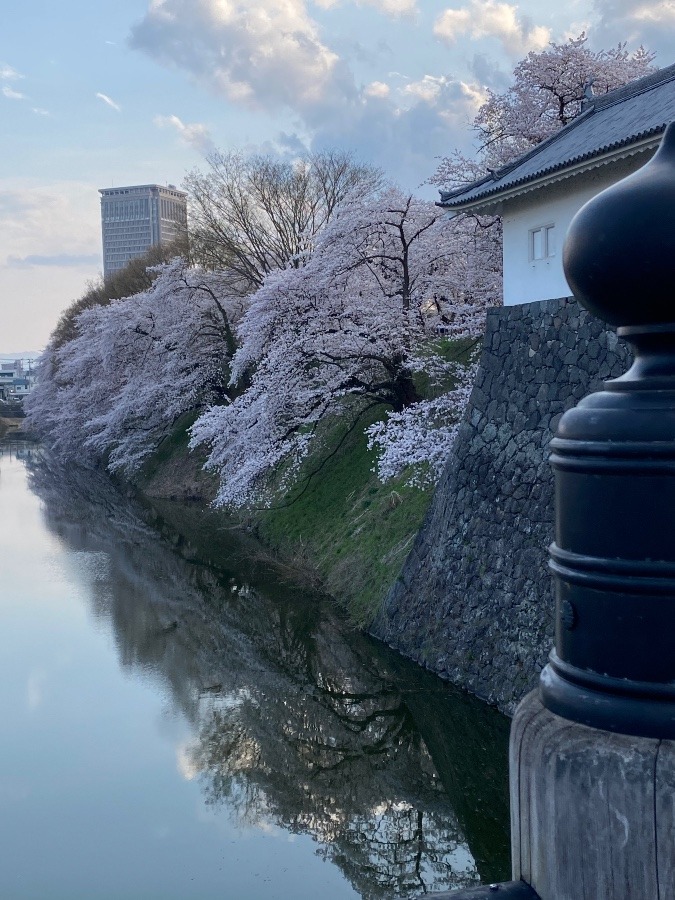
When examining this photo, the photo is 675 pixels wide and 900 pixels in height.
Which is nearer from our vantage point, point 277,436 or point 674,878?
point 674,878

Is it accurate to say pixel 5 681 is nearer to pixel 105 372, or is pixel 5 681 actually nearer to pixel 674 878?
pixel 674 878

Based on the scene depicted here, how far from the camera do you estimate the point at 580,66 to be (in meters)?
20.7

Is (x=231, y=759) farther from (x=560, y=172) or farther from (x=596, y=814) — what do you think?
(x=596, y=814)

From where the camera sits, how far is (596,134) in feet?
33.8

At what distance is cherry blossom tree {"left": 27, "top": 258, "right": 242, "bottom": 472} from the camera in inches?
1029

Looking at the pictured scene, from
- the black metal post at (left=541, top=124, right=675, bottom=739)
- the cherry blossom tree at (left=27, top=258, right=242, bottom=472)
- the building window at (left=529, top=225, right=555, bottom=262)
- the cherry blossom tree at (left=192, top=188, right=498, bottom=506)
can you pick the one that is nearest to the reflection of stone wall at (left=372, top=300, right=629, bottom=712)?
the building window at (left=529, top=225, right=555, bottom=262)

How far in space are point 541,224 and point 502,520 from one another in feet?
12.7

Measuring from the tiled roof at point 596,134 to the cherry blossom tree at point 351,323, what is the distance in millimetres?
3109

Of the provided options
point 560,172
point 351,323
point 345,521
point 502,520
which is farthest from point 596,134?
point 345,521

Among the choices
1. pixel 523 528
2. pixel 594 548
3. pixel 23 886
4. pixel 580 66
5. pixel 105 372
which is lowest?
pixel 23 886

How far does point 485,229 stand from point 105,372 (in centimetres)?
1817

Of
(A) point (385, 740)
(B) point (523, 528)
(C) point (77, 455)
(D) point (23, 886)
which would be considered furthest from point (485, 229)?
(C) point (77, 455)

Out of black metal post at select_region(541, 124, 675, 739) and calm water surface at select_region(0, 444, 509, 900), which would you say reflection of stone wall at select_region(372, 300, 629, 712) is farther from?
black metal post at select_region(541, 124, 675, 739)

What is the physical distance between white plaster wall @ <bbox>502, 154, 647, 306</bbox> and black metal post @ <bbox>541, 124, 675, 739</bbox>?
921 cm
